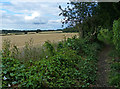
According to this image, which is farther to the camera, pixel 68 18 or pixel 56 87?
pixel 68 18

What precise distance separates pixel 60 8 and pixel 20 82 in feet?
22.3

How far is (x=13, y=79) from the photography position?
281 centimetres

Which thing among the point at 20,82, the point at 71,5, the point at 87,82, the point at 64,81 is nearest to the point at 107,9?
the point at 71,5

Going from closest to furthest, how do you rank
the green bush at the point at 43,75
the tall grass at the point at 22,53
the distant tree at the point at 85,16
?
the green bush at the point at 43,75 < the tall grass at the point at 22,53 < the distant tree at the point at 85,16

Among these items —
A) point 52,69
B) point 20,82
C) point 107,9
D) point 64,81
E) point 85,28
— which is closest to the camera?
point 20,82

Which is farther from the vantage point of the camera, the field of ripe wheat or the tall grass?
the field of ripe wheat

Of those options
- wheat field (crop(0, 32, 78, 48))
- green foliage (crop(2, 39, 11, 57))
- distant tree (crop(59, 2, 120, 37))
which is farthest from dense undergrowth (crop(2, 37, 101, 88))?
distant tree (crop(59, 2, 120, 37))

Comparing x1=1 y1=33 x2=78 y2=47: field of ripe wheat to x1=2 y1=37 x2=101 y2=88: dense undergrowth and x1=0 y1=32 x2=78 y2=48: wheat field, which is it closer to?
x1=0 y1=32 x2=78 y2=48: wheat field

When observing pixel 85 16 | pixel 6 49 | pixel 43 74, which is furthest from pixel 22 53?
pixel 85 16

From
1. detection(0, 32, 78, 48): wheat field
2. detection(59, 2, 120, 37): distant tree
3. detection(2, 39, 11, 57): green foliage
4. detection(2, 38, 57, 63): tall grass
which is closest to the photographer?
detection(2, 39, 11, 57): green foliage

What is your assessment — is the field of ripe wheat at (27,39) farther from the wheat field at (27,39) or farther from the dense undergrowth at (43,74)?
the dense undergrowth at (43,74)

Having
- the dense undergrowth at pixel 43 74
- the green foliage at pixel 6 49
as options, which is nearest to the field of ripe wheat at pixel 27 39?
the green foliage at pixel 6 49

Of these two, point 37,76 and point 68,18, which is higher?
point 68,18

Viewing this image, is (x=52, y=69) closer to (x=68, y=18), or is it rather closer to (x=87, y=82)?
(x=87, y=82)
